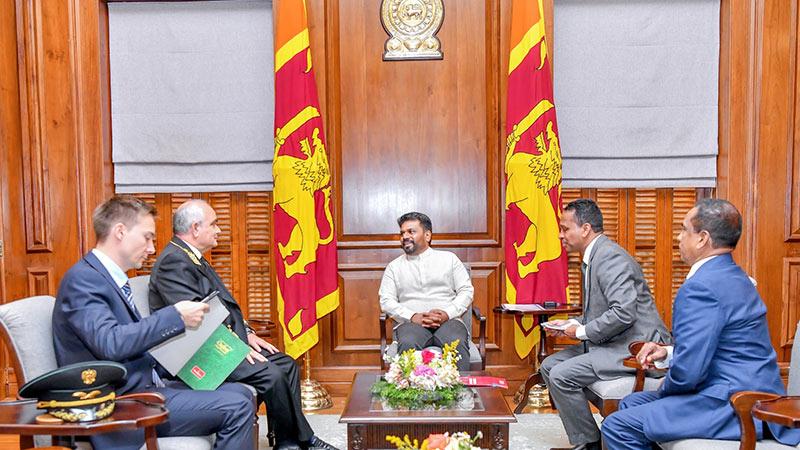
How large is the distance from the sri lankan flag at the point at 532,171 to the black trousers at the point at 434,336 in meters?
0.61

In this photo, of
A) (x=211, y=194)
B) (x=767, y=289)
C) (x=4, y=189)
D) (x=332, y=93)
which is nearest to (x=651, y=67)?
(x=767, y=289)

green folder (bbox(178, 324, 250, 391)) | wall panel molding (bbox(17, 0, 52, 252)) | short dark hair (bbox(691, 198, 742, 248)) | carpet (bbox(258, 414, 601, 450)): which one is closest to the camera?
short dark hair (bbox(691, 198, 742, 248))

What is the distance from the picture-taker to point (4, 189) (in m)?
4.13

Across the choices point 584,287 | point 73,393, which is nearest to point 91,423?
point 73,393

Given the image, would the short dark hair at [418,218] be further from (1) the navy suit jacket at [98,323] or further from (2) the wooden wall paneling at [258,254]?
(1) the navy suit jacket at [98,323]

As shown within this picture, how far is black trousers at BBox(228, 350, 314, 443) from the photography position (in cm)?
298

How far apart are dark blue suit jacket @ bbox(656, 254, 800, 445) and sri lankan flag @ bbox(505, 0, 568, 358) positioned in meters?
1.95

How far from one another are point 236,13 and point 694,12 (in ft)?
10.8

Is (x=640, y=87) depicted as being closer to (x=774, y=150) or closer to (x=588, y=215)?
(x=774, y=150)

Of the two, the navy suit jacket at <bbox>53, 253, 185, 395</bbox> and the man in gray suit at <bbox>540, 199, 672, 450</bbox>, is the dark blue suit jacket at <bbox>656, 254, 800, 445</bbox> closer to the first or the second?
the man in gray suit at <bbox>540, 199, 672, 450</bbox>

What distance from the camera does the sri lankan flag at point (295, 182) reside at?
158 inches

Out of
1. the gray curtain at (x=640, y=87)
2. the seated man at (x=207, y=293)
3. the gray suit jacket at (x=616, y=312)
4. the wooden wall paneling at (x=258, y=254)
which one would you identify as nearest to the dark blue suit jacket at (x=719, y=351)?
the gray suit jacket at (x=616, y=312)

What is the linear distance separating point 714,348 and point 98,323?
2082mm

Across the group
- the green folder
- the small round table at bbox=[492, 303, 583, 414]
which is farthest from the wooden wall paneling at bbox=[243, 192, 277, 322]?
the green folder
